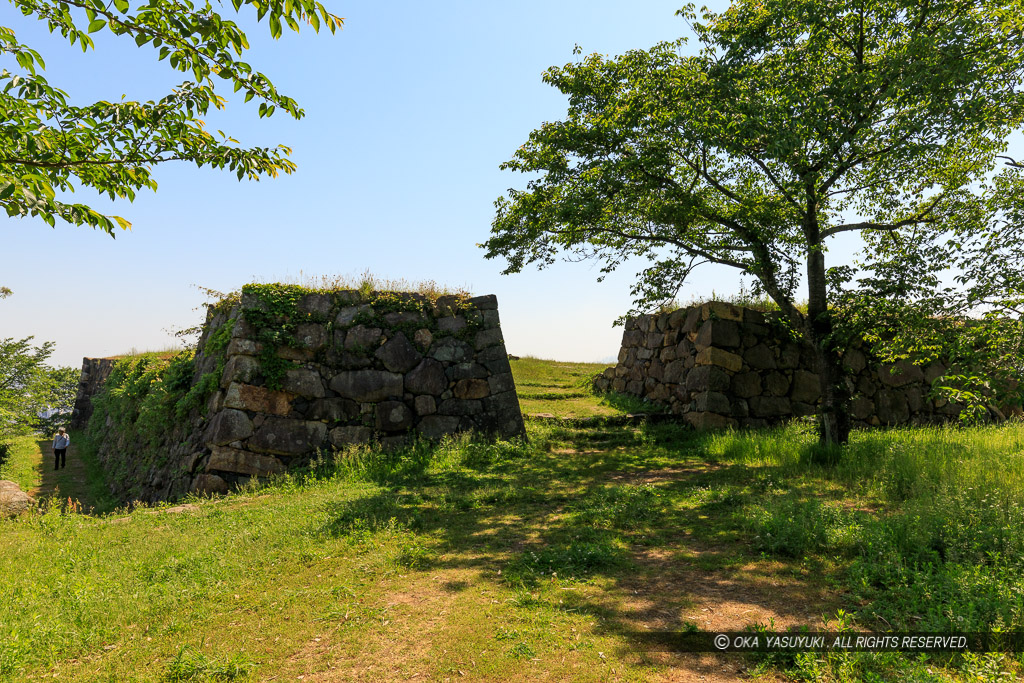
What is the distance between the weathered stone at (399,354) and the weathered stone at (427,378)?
151mm

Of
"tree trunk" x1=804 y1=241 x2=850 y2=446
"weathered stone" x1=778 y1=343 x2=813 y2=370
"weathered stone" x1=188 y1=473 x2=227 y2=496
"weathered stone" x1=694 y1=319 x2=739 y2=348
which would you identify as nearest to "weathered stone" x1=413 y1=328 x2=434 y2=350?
"weathered stone" x1=188 y1=473 x2=227 y2=496

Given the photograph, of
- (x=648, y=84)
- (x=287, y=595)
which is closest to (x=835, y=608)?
(x=287, y=595)

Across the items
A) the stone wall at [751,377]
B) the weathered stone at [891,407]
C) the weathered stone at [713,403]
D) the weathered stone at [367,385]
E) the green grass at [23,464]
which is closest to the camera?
the weathered stone at [367,385]

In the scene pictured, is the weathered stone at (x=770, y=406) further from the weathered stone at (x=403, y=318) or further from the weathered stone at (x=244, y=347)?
the weathered stone at (x=244, y=347)

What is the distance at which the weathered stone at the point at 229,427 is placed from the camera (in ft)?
32.9

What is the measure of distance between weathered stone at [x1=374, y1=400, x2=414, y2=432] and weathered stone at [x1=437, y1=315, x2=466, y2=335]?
1.87 meters

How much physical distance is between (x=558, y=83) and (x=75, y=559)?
1076 centimetres

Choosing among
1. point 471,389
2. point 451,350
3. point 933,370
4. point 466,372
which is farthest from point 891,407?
point 451,350

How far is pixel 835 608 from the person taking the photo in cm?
429

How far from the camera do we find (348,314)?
1152 centimetres

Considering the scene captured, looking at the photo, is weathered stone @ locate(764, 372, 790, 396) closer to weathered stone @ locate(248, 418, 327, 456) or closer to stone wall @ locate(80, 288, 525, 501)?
stone wall @ locate(80, 288, 525, 501)

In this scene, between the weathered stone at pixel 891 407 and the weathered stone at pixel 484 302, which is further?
the weathered stone at pixel 891 407

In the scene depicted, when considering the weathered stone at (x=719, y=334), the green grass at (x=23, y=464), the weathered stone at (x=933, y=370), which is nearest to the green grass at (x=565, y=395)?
the weathered stone at (x=719, y=334)

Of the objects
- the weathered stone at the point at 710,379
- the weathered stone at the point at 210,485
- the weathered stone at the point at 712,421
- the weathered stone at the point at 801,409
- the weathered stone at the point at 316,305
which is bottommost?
the weathered stone at the point at 210,485
